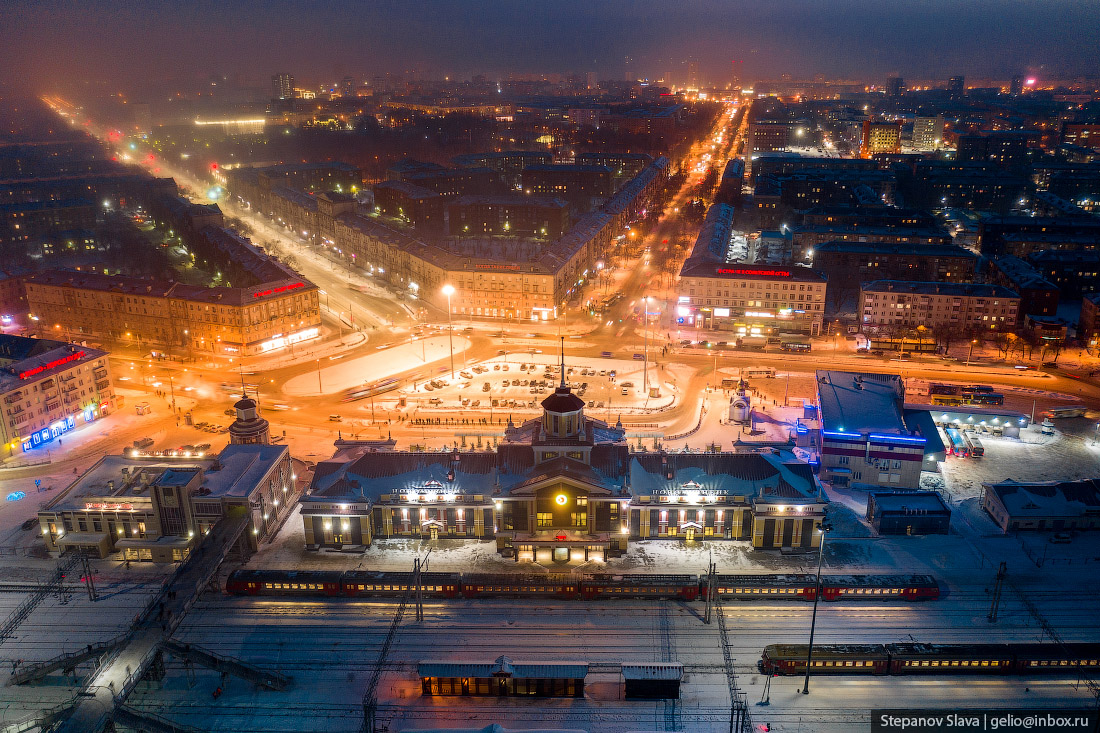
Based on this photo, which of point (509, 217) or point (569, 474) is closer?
point (569, 474)

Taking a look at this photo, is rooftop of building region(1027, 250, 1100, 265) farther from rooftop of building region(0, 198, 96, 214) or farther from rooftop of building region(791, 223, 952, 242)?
rooftop of building region(0, 198, 96, 214)

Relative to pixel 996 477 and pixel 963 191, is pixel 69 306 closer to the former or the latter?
pixel 996 477

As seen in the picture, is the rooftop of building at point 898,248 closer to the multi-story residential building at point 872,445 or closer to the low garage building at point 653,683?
the multi-story residential building at point 872,445

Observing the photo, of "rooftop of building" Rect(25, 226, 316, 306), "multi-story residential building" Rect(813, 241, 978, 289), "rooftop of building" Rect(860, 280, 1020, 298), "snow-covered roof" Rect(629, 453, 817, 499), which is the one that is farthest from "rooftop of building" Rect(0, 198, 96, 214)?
"rooftop of building" Rect(860, 280, 1020, 298)

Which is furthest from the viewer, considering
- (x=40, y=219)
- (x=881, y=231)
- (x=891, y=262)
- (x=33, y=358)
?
(x=40, y=219)

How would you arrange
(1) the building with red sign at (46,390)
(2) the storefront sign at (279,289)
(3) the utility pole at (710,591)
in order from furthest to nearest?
(2) the storefront sign at (279,289) → (1) the building with red sign at (46,390) → (3) the utility pole at (710,591)

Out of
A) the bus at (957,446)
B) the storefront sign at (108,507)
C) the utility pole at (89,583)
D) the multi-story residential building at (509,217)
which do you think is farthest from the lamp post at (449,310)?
the bus at (957,446)

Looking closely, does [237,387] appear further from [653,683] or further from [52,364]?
[653,683]

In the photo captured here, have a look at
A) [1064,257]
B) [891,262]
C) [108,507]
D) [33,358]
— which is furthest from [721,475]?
[1064,257]
